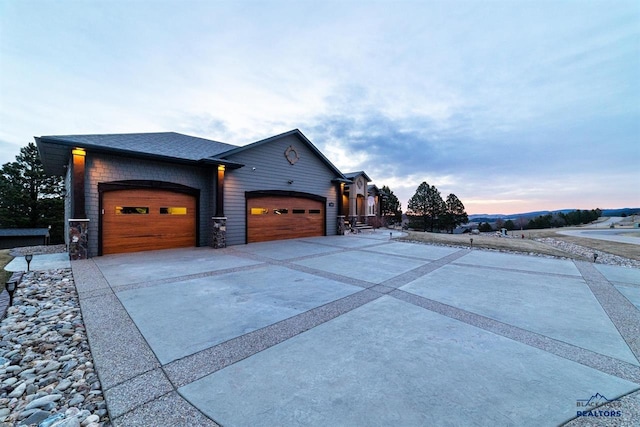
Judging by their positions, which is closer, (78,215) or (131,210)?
(78,215)

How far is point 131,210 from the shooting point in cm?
847

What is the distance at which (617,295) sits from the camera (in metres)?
4.57

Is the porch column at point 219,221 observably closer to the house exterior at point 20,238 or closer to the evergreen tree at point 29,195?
the house exterior at point 20,238

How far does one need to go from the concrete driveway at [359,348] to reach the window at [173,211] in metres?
4.05

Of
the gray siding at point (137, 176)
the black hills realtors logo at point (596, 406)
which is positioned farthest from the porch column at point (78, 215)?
the black hills realtors logo at point (596, 406)

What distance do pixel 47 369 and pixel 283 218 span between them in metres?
10.2

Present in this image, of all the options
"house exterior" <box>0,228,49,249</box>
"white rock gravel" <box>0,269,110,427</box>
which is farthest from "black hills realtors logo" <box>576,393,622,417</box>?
"house exterior" <box>0,228,49,249</box>

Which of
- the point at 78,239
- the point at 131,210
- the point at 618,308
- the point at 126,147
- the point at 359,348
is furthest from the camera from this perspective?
the point at 131,210

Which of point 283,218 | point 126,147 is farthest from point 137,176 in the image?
point 283,218

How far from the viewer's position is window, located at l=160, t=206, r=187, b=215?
923cm

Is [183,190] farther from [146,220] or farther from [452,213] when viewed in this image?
[452,213]

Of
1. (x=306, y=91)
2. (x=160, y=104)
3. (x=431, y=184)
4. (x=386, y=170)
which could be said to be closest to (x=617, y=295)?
(x=306, y=91)

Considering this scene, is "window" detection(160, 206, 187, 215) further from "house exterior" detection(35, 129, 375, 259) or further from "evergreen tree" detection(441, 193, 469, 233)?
"evergreen tree" detection(441, 193, 469, 233)

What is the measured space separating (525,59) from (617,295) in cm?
1010
